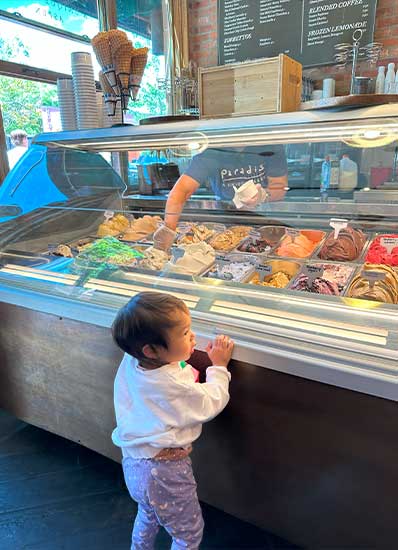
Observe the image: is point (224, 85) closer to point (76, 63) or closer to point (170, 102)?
point (76, 63)

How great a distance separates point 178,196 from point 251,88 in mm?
703

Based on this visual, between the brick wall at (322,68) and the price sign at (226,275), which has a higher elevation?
the brick wall at (322,68)

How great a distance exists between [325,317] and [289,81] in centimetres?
113

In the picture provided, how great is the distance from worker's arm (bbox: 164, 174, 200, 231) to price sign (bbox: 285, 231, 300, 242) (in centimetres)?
57

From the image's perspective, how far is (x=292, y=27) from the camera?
446 cm

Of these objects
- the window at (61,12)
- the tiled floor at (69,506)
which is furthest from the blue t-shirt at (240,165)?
the window at (61,12)

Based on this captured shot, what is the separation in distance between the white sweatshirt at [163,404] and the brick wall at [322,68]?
172 inches

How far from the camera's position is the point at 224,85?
1.88m

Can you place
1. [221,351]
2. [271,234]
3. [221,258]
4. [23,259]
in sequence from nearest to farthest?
1. [221,351]
2. [221,258]
3. [23,259]
4. [271,234]

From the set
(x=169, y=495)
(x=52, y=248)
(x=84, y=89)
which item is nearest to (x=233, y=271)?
(x=169, y=495)

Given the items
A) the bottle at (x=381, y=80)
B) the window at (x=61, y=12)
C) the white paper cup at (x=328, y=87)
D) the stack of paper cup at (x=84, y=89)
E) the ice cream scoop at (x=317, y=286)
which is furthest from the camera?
the white paper cup at (x=328, y=87)

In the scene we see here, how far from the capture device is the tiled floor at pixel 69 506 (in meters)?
1.63

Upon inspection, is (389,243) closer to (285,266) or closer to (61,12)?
(285,266)

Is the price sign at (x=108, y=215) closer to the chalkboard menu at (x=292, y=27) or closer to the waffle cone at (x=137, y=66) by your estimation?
the waffle cone at (x=137, y=66)
